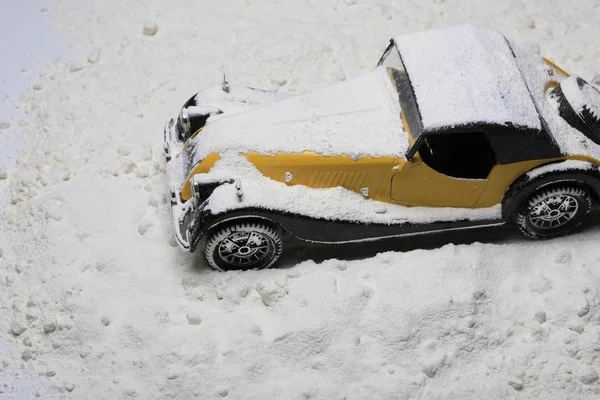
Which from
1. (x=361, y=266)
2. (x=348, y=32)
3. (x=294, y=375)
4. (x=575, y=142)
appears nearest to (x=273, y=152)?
(x=361, y=266)

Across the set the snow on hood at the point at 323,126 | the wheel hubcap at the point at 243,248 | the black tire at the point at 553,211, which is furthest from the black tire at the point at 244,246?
the black tire at the point at 553,211

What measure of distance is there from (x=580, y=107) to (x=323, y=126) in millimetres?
1894

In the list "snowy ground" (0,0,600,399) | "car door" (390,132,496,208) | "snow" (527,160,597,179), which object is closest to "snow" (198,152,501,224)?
"car door" (390,132,496,208)

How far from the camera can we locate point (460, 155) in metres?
4.95

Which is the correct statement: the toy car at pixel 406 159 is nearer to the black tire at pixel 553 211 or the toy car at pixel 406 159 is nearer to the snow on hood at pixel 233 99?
the black tire at pixel 553 211

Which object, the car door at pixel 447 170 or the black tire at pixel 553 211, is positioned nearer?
the car door at pixel 447 170

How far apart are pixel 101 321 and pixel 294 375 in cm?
148

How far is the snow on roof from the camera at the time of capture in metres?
4.71

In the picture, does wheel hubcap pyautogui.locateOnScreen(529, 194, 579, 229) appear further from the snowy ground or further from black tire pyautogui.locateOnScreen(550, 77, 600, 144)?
black tire pyautogui.locateOnScreen(550, 77, 600, 144)

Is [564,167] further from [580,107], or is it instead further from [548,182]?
[580,107]

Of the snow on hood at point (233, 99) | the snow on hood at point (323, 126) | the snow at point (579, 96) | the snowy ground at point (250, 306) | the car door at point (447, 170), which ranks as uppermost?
the snow on hood at point (233, 99)

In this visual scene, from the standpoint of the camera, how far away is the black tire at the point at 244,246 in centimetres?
487

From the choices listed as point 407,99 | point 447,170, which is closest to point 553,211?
point 447,170

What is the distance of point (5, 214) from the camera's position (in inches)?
225
